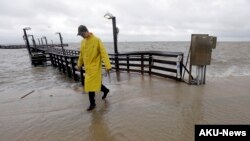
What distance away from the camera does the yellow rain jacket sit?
4.35 metres

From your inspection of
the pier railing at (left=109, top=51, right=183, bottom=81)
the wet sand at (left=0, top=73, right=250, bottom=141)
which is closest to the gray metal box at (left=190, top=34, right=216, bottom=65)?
the pier railing at (left=109, top=51, right=183, bottom=81)

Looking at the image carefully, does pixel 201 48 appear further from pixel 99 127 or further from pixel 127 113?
pixel 99 127

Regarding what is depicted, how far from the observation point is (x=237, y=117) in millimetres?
3775

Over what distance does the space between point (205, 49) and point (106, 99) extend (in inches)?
131

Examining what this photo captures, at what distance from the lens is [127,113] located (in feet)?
13.8

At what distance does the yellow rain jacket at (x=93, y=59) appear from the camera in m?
4.35

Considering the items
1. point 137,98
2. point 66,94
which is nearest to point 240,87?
point 137,98

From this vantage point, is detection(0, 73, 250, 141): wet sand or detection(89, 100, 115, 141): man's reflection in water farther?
detection(0, 73, 250, 141): wet sand

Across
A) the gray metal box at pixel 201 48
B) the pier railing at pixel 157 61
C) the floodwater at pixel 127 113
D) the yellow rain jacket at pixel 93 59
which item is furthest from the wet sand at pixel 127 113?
the pier railing at pixel 157 61

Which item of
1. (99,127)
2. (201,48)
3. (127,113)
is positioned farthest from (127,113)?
(201,48)

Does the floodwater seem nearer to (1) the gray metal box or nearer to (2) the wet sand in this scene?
(2) the wet sand

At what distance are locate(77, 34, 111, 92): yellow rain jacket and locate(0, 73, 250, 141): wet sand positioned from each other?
61 cm

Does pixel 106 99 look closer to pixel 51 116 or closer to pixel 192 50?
pixel 51 116

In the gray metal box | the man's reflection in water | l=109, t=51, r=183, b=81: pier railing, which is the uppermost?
the gray metal box
